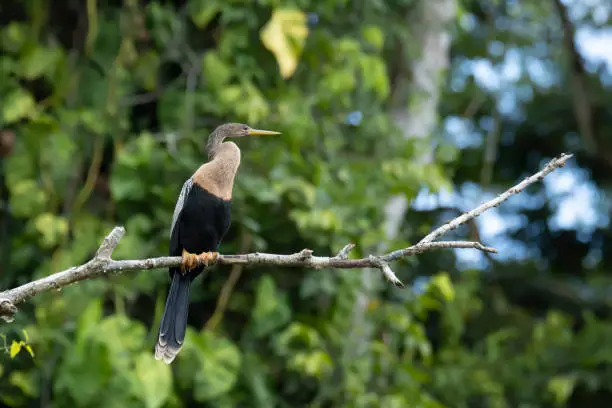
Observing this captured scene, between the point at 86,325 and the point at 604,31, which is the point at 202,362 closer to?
the point at 86,325

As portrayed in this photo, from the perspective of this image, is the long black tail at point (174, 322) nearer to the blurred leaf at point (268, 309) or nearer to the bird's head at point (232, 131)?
the bird's head at point (232, 131)

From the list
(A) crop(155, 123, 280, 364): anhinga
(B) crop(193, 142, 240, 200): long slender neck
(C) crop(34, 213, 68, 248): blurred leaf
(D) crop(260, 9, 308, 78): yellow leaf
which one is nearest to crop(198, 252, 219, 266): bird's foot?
(A) crop(155, 123, 280, 364): anhinga

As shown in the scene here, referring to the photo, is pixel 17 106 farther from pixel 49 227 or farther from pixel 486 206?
pixel 486 206

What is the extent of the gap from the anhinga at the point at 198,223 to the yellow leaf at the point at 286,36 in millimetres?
1562

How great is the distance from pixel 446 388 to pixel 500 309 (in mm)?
1345

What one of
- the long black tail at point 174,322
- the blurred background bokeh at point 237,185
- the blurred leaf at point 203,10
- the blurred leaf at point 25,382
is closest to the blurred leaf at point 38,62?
the blurred background bokeh at point 237,185

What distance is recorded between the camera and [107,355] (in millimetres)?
3658

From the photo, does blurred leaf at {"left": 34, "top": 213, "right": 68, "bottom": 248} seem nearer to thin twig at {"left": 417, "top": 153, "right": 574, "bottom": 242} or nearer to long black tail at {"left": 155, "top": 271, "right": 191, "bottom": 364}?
long black tail at {"left": 155, "top": 271, "right": 191, "bottom": 364}

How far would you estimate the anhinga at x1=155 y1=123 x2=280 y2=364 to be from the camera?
8.07 ft

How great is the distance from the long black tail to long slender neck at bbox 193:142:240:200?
272 mm

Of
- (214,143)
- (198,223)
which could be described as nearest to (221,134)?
(214,143)

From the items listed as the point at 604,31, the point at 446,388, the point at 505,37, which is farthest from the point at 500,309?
the point at 604,31

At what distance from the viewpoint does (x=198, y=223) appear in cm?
263

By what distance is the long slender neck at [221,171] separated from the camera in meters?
2.46
